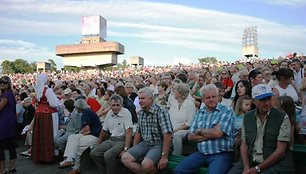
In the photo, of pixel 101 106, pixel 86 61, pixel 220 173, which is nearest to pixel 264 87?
pixel 220 173

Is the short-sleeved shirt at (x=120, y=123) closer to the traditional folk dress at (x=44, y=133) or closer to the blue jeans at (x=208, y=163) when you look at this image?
the blue jeans at (x=208, y=163)

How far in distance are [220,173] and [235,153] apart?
535mm

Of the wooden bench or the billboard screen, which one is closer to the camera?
the wooden bench

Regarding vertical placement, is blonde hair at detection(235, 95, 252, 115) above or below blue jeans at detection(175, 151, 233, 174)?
above

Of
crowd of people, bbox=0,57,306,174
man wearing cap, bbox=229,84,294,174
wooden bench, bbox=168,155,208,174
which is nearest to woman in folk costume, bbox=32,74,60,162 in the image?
crowd of people, bbox=0,57,306,174

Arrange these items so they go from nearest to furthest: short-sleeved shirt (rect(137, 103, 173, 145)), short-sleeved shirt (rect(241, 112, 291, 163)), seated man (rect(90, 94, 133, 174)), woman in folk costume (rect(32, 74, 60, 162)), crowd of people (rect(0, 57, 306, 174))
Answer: short-sleeved shirt (rect(241, 112, 291, 163)) < crowd of people (rect(0, 57, 306, 174)) < short-sleeved shirt (rect(137, 103, 173, 145)) < seated man (rect(90, 94, 133, 174)) < woman in folk costume (rect(32, 74, 60, 162))

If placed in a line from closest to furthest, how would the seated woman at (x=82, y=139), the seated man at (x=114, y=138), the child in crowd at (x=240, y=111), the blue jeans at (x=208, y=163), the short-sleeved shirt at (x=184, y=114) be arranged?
the blue jeans at (x=208, y=163), the child in crowd at (x=240, y=111), the seated man at (x=114, y=138), the short-sleeved shirt at (x=184, y=114), the seated woman at (x=82, y=139)

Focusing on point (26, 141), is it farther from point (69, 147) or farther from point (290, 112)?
point (290, 112)

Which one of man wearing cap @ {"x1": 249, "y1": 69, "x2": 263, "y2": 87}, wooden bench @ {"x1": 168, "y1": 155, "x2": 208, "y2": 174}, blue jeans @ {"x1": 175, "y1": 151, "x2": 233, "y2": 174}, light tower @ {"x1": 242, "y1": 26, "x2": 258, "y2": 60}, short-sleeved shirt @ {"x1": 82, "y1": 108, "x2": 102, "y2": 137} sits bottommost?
wooden bench @ {"x1": 168, "y1": 155, "x2": 208, "y2": 174}

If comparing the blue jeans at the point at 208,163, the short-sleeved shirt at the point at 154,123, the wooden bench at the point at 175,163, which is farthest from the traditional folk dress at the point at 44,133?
the blue jeans at the point at 208,163

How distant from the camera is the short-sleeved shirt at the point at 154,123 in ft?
16.4

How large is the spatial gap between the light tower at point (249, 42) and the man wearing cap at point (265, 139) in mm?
54568

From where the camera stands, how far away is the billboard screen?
59.6 metres

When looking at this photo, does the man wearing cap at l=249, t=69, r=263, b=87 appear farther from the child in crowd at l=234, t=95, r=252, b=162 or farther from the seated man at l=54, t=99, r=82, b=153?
the seated man at l=54, t=99, r=82, b=153
